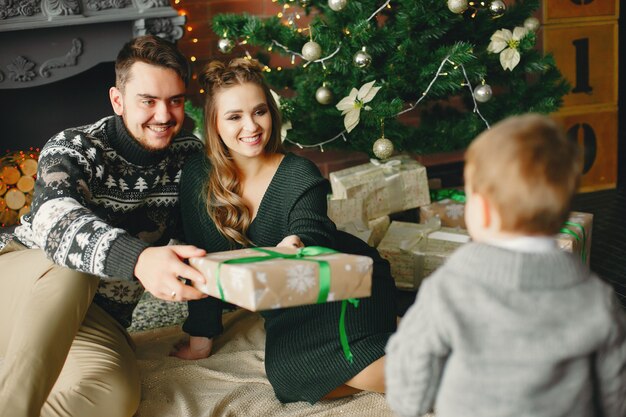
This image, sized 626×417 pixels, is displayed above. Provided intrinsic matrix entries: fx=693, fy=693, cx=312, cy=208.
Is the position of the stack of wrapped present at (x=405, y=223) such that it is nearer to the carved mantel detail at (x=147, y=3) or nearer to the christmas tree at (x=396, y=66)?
the christmas tree at (x=396, y=66)

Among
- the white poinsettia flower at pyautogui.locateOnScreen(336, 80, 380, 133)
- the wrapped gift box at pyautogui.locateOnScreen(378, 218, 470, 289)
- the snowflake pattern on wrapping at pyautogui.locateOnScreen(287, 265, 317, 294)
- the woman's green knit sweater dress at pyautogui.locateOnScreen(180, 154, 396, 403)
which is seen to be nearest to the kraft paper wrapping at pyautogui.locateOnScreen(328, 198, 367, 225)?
the wrapped gift box at pyautogui.locateOnScreen(378, 218, 470, 289)

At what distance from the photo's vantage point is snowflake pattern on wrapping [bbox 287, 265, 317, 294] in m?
1.36

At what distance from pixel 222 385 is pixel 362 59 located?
1285 millimetres

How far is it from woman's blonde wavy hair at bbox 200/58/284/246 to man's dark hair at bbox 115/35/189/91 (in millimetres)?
101

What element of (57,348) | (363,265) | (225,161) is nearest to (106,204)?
(225,161)

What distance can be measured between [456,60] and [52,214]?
159cm

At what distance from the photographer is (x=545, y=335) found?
→ 99 cm

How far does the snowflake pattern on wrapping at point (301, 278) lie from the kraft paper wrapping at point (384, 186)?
1.43 m

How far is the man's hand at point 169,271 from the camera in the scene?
1.48m

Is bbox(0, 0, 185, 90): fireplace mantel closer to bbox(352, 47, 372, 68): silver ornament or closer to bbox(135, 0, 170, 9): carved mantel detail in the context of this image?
bbox(135, 0, 170, 9): carved mantel detail

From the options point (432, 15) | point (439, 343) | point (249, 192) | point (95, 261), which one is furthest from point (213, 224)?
point (432, 15)

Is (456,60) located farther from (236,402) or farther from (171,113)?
(236,402)

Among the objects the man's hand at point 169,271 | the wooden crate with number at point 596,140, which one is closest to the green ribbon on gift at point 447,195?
the wooden crate with number at point 596,140

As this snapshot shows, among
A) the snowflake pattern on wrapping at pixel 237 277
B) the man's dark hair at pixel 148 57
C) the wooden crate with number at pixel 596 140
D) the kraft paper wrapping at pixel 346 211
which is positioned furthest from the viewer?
the wooden crate with number at pixel 596 140
